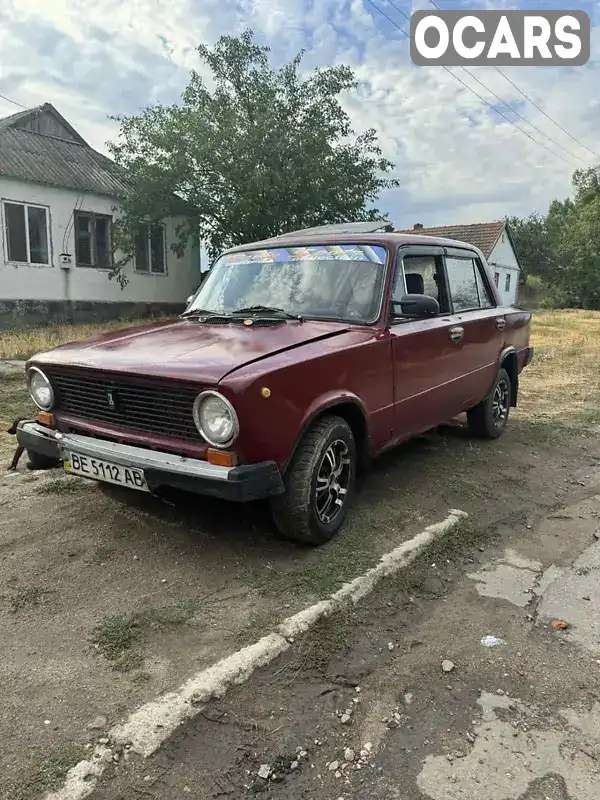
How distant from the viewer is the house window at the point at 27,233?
14.6 metres

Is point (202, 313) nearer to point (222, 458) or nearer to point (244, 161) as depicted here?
point (222, 458)

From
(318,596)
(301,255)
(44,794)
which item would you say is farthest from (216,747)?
(301,255)

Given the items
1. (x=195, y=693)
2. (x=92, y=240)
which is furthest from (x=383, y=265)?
(x=92, y=240)

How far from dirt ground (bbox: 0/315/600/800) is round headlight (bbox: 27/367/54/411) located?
2.35 feet

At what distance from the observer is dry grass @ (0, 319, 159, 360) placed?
32.5 ft

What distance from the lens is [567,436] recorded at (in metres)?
6.40

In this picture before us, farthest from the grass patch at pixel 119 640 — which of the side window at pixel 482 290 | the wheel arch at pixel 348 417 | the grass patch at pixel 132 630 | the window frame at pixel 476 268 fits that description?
the side window at pixel 482 290

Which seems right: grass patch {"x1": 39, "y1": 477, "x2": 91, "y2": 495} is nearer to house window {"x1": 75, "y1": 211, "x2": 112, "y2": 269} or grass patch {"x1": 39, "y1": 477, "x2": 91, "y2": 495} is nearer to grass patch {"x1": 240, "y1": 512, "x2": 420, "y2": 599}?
grass patch {"x1": 240, "y1": 512, "x2": 420, "y2": 599}

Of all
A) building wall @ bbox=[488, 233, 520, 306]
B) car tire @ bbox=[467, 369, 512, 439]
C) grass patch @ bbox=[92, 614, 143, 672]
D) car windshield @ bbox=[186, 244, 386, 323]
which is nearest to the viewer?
grass patch @ bbox=[92, 614, 143, 672]

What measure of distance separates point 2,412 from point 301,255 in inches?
154

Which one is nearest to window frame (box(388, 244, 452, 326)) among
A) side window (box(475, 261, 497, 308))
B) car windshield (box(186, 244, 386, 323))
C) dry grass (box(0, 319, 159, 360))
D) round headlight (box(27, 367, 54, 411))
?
car windshield (box(186, 244, 386, 323))

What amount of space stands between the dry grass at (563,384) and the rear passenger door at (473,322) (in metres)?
1.72

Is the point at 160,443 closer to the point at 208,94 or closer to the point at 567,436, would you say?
the point at 567,436

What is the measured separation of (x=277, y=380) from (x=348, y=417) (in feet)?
2.79
